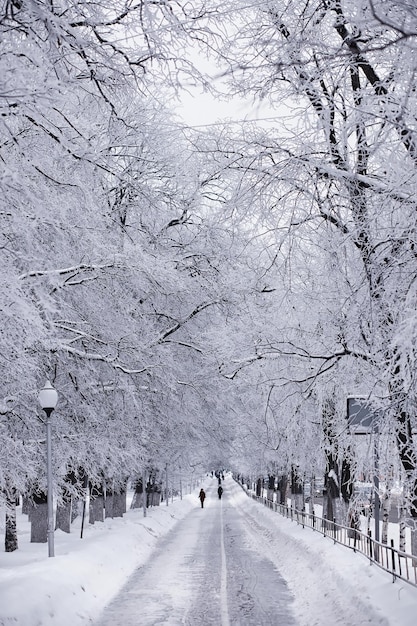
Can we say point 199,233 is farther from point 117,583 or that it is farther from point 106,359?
point 117,583

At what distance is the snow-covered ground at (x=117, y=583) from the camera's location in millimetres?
9391

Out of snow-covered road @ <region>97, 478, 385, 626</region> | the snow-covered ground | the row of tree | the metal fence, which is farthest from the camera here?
snow-covered road @ <region>97, 478, 385, 626</region>

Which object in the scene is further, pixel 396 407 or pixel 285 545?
pixel 285 545

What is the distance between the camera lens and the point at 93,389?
51.9 ft

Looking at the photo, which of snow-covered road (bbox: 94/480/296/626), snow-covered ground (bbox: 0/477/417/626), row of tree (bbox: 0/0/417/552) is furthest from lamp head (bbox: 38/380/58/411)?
snow-covered road (bbox: 94/480/296/626)

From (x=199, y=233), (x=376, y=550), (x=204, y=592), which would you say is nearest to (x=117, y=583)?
(x=204, y=592)

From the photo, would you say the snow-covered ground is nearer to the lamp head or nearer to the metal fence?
the metal fence

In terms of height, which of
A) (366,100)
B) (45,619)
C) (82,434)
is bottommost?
(45,619)

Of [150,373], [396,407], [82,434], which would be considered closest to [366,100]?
[396,407]

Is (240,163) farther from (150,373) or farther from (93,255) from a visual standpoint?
(150,373)

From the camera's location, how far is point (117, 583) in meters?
14.5

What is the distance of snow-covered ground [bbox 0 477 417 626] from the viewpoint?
939 cm

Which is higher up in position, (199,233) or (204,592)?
(199,233)

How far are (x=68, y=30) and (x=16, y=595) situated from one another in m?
7.67
